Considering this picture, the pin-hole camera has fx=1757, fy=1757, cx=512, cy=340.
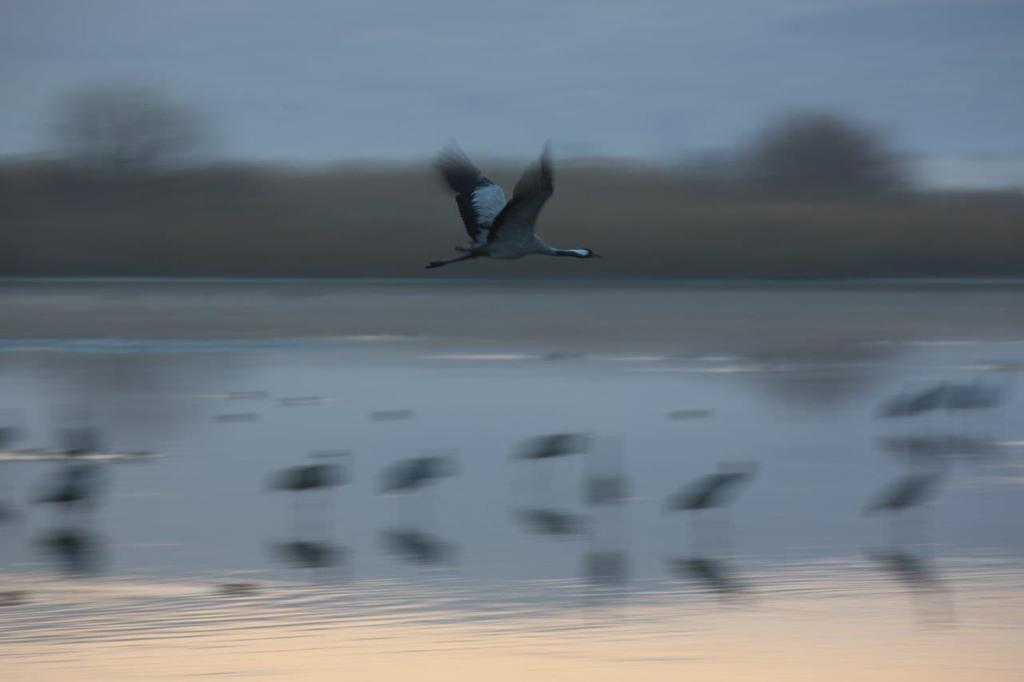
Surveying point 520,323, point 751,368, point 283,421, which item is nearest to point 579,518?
point 283,421

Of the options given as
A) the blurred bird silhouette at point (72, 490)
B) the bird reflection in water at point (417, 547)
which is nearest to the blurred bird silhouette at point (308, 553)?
the bird reflection in water at point (417, 547)

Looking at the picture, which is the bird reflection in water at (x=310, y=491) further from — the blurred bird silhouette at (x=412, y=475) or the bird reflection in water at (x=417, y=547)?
the bird reflection in water at (x=417, y=547)

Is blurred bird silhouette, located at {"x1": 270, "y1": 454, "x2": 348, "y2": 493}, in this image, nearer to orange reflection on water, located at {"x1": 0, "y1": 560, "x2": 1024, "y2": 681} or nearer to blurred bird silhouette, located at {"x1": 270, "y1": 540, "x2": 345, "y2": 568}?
blurred bird silhouette, located at {"x1": 270, "y1": 540, "x2": 345, "y2": 568}

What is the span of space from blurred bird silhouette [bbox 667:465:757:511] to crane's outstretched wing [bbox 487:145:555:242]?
218 centimetres

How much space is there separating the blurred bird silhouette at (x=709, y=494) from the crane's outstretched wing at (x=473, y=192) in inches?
105

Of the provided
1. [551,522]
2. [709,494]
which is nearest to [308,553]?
[551,522]

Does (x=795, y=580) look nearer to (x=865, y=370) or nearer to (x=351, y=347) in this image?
(x=865, y=370)

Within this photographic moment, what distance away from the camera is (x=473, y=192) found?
538 inches

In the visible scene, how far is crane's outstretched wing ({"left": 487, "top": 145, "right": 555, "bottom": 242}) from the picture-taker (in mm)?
11516

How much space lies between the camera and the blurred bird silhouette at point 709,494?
37.9 ft

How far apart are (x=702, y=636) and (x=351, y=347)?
21.2m

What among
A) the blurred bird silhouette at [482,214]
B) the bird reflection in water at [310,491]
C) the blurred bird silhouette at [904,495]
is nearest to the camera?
the bird reflection in water at [310,491]

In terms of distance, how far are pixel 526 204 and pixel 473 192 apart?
1.37 meters

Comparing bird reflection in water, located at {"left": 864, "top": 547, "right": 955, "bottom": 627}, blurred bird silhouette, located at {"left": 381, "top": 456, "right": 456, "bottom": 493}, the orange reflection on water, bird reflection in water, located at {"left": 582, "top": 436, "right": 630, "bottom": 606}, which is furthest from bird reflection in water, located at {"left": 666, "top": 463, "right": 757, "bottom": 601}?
→ blurred bird silhouette, located at {"left": 381, "top": 456, "right": 456, "bottom": 493}
